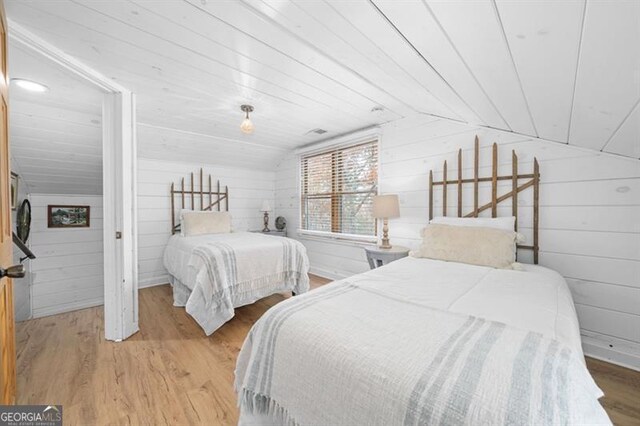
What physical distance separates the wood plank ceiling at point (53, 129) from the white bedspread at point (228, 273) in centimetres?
141

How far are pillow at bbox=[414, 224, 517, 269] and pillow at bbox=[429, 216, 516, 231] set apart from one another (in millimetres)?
173

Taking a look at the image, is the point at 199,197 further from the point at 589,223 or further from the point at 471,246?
the point at 589,223

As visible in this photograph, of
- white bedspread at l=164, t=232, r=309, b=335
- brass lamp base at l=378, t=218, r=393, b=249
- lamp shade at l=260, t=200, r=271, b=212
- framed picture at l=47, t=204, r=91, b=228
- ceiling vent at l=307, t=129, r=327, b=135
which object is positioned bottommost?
white bedspread at l=164, t=232, r=309, b=335

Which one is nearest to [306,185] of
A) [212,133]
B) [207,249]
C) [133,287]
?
[212,133]

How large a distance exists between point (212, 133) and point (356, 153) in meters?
1.94

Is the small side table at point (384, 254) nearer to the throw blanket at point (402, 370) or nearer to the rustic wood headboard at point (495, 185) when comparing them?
the rustic wood headboard at point (495, 185)

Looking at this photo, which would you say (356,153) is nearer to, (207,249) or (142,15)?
(207,249)

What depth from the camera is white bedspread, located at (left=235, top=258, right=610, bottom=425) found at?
1.95ft

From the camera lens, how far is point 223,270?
2248 mm

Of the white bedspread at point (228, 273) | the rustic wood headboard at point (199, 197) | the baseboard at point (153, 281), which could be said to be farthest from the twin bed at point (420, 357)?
the rustic wood headboard at point (199, 197)

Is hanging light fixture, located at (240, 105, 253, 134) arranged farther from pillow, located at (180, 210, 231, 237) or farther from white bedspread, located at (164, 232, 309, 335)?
pillow, located at (180, 210, 231, 237)

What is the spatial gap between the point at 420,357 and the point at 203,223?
326 centimetres

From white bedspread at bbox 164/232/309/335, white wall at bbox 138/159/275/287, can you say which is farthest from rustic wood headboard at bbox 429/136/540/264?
white wall at bbox 138/159/275/287

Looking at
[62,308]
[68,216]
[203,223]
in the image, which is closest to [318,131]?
[203,223]
